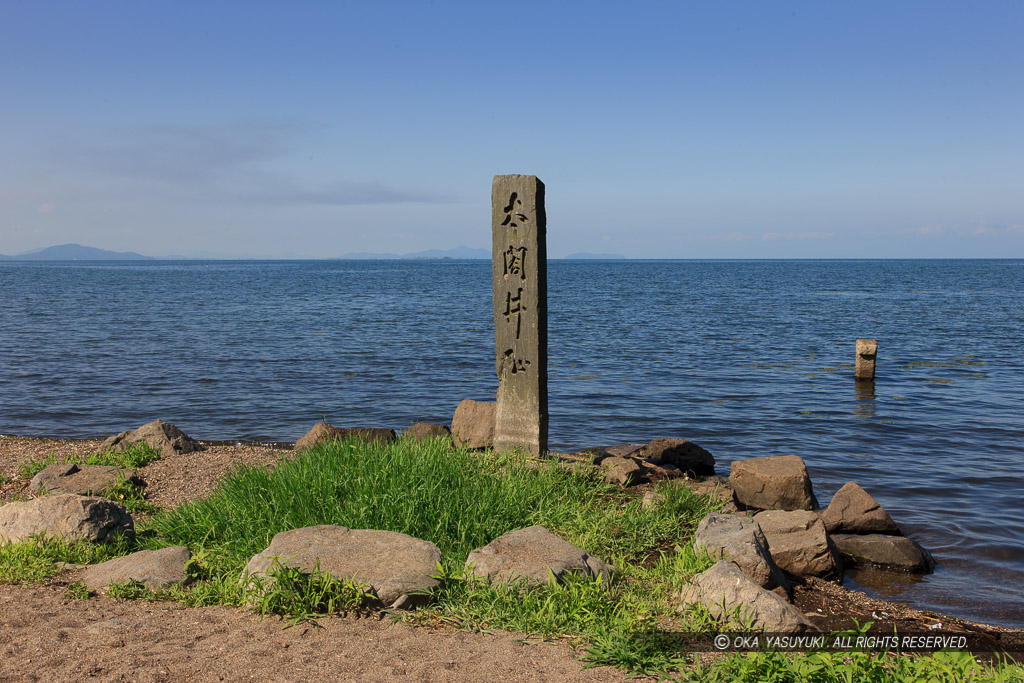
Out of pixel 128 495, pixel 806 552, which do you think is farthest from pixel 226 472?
pixel 806 552

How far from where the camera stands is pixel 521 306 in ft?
28.9

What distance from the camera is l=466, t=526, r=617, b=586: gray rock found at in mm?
5062

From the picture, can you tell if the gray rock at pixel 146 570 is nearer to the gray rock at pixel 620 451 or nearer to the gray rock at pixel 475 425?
the gray rock at pixel 475 425

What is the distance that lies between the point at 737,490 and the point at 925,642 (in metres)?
3.09

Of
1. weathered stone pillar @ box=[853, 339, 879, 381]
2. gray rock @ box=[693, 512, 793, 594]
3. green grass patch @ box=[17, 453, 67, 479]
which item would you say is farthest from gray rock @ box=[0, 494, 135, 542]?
weathered stone pillar @ box=[853, 339, 879, 381]

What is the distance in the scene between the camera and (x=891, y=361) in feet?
70.1

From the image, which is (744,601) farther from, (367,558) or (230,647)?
(230,647)

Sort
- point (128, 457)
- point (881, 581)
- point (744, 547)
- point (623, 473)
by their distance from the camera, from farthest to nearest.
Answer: point (128, 457) < point (623, 473) < point (881, 581) < point (744, 547)

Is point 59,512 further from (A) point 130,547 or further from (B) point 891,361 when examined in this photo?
(B) point 891,361

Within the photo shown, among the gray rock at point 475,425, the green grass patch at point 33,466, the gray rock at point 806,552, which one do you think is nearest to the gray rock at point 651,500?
the gray rock at point 806,552

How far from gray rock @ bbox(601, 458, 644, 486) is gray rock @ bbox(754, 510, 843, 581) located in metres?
2.18

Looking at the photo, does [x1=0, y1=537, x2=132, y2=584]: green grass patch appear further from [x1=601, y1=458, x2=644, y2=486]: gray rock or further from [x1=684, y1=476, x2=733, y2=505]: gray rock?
[x1=684, y1=476, x2=733, y2=505]: gray rock

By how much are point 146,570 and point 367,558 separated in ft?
5.52

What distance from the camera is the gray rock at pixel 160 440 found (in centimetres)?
991
